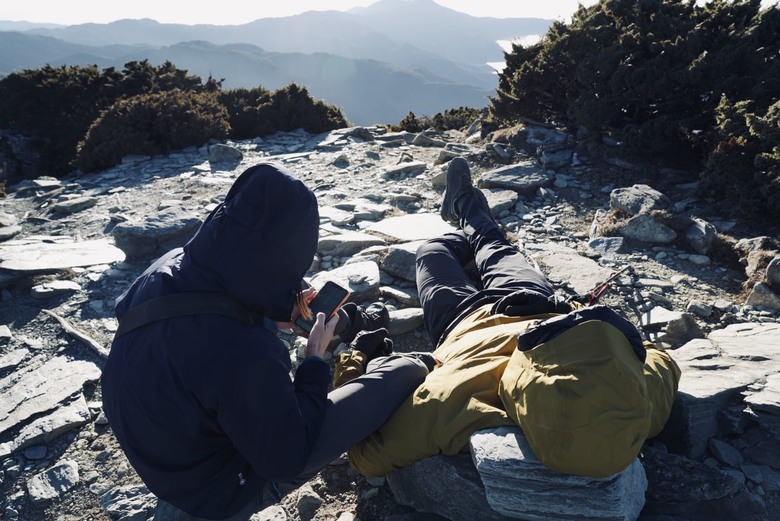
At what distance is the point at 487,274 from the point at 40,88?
1537 centimetres

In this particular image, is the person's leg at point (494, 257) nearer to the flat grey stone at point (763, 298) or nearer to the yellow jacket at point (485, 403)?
the yellow jacket at point (485, 403)

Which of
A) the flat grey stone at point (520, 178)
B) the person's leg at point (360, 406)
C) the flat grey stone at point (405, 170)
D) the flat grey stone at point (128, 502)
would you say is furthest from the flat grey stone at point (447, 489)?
the flat grey stone at point (405, 170)

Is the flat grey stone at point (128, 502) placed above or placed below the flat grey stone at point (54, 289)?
below

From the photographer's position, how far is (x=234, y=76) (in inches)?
5157

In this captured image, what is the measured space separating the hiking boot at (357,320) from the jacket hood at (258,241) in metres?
1.66

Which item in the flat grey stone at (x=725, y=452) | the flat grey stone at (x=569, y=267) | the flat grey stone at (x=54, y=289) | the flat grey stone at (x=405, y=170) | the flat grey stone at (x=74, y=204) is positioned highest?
the flat grey stone at (x=405, y=170)

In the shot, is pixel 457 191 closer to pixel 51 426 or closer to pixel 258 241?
pixel 258 241

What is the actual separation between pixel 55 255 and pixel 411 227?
4165mm

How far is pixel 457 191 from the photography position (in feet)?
16.8

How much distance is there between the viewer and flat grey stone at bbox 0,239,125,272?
5.10 metres

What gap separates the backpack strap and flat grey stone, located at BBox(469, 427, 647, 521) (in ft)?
3.94

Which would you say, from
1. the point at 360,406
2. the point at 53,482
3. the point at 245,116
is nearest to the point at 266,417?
the point at 360,406

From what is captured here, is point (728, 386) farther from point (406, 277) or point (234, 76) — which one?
point (234, 76)

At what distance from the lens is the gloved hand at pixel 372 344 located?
3176mm
